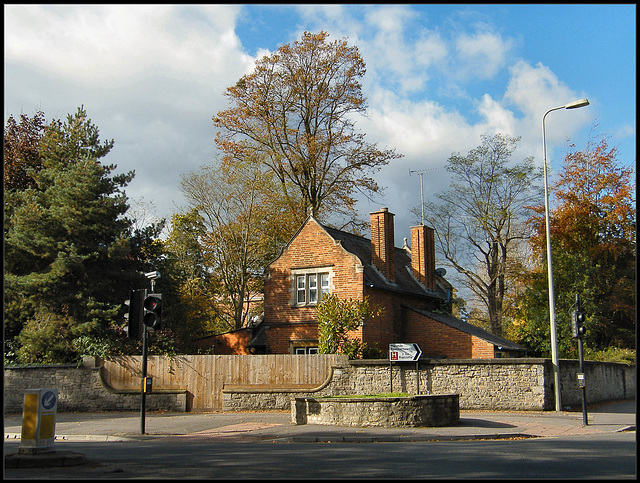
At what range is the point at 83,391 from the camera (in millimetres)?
23250

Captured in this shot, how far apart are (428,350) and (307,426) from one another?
47.2ft

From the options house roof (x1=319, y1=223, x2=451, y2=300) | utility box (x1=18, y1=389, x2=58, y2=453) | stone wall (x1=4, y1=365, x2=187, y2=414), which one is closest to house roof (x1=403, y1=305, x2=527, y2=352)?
house roof (x1=319, y1=223, x2=451, y2=300)

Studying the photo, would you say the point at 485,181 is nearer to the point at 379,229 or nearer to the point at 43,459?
the point at 379,229

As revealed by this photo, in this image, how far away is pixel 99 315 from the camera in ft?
80.6

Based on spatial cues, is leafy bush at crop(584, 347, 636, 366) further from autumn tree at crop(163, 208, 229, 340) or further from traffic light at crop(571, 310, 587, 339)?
autumn tree at crop(163, 208, 229, 340)

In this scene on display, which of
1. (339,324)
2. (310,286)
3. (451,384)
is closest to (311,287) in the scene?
(310,286)

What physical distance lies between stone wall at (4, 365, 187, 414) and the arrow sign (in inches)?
306

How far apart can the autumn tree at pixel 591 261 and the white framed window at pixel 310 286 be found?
12.3m

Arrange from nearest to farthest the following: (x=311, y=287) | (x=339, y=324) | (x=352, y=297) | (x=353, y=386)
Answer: (x=353, y=386) < (x=339, y=324) < (x=352, y=297) < (x=311, y=287)

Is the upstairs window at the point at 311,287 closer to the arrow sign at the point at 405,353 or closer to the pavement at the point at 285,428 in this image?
the arrow sign at the point at 405,353

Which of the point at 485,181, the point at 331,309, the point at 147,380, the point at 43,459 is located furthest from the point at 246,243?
the point at 43,459

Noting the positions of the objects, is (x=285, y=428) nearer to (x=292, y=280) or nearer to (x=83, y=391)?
(x=83, y=391)

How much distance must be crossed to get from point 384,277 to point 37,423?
72.4 ft

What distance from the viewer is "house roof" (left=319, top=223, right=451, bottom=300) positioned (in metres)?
30.5
